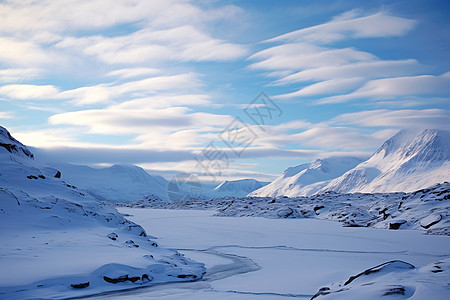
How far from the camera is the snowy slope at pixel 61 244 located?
6996 mm

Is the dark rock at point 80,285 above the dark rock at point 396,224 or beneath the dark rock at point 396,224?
above

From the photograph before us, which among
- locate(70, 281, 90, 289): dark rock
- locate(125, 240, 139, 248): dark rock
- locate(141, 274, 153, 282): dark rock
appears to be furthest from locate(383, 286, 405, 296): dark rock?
locate(125, 240, 139, 248): dark rock

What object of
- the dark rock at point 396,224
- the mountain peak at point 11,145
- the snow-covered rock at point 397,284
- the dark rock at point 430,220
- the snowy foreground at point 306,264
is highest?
the mountain peak at point 11,145

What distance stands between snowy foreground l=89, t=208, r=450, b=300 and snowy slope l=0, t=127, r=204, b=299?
69cm

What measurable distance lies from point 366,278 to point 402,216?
14.8 meters

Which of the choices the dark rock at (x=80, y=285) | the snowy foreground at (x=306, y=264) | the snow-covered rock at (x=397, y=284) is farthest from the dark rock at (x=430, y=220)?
the dark rock at (x=80, y=285)

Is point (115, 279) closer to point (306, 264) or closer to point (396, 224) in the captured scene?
point (306, 264)

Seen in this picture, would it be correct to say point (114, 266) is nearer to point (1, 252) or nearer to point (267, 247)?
point (1, 252)

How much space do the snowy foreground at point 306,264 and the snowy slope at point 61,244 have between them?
69 centimetres

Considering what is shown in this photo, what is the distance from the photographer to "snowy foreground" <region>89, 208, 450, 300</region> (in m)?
5.50

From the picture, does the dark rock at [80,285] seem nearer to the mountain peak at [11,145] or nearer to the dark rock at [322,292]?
the dark rock at [322,292]

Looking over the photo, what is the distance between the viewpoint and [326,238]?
14.9 m

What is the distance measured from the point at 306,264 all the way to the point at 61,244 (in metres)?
6.25

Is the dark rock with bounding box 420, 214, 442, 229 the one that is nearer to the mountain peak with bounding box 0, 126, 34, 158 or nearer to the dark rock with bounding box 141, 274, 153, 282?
the dark rock with bounding box 141, 274, 153, 282
